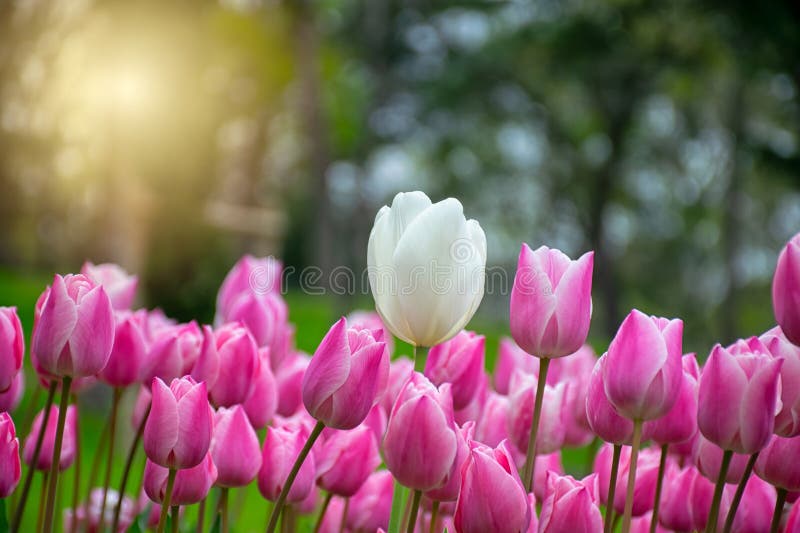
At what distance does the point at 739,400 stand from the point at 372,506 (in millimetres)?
556

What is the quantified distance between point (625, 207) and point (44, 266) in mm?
14302

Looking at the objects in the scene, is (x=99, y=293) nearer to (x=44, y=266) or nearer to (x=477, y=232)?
(x=477, y=232)

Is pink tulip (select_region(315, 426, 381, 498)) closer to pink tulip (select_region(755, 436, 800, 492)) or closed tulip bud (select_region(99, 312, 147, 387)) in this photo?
closed tulip bud (select_region(99, 312, 147, 387))

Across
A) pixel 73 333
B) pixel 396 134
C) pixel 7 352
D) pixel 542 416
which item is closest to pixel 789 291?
pixel 542 416

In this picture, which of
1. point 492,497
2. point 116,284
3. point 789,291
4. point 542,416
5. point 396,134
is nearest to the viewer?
point 492,497

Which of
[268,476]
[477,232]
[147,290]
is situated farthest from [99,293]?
[147,290]

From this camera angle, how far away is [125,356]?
1.14 meters

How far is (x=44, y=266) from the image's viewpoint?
69.9 feet

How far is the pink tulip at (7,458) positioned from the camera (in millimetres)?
998

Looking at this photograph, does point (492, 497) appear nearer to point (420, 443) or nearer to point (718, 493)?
point (420, 443)

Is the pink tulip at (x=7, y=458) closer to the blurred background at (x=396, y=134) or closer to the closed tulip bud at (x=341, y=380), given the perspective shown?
the closed tulip bud at (x=341, y=380)

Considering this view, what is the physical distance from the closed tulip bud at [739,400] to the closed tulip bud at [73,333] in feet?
2.10

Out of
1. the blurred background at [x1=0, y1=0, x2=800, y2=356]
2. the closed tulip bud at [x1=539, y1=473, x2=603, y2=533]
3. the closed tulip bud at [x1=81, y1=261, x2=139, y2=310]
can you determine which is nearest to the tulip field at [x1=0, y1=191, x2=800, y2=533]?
the closed tulip bud at [x1=539, y1=473, x2=603, y2=533]

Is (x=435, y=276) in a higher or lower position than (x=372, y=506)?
higher
